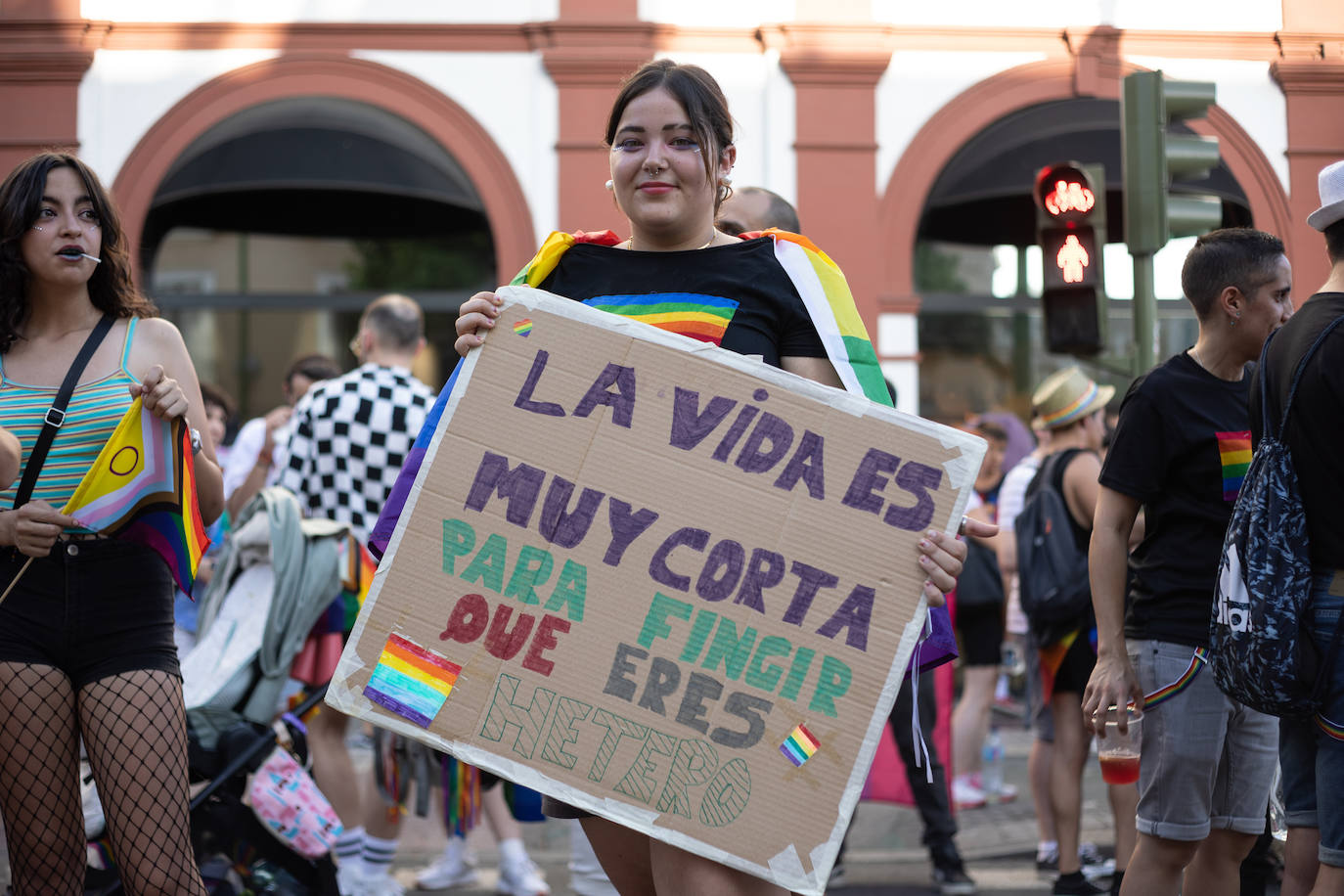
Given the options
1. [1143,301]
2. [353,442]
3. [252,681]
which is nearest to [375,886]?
[252,681]

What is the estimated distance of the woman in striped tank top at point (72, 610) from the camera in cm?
306

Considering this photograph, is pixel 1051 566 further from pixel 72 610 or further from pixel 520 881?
pixel 72 610

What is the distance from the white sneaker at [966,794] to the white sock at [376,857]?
3263 mm

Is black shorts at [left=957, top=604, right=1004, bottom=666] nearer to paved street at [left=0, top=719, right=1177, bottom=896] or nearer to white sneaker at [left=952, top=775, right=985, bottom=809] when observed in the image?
white sneaker at [left=952, top=775, right=985, bottom=809]

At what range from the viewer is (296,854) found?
468cm

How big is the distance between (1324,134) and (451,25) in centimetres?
702

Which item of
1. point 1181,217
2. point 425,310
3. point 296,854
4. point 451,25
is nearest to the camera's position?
point 296,854

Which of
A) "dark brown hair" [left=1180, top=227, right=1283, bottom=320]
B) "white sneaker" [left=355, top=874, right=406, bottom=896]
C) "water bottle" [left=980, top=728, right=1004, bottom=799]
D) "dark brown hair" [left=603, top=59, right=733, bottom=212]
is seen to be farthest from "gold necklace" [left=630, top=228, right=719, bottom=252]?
"water bottle" [left=980, top=728, right=1004, bottom=799]

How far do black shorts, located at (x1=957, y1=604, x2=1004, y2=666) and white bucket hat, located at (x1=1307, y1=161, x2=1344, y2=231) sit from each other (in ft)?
14.5

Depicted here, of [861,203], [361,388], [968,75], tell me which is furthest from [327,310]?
[361,388]

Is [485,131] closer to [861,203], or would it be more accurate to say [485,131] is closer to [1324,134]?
[861,203]

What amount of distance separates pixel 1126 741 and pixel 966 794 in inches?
155

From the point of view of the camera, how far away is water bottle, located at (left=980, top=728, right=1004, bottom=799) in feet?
25.7

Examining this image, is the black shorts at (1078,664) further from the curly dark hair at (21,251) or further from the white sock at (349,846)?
the curly dark hair at (21,251)
